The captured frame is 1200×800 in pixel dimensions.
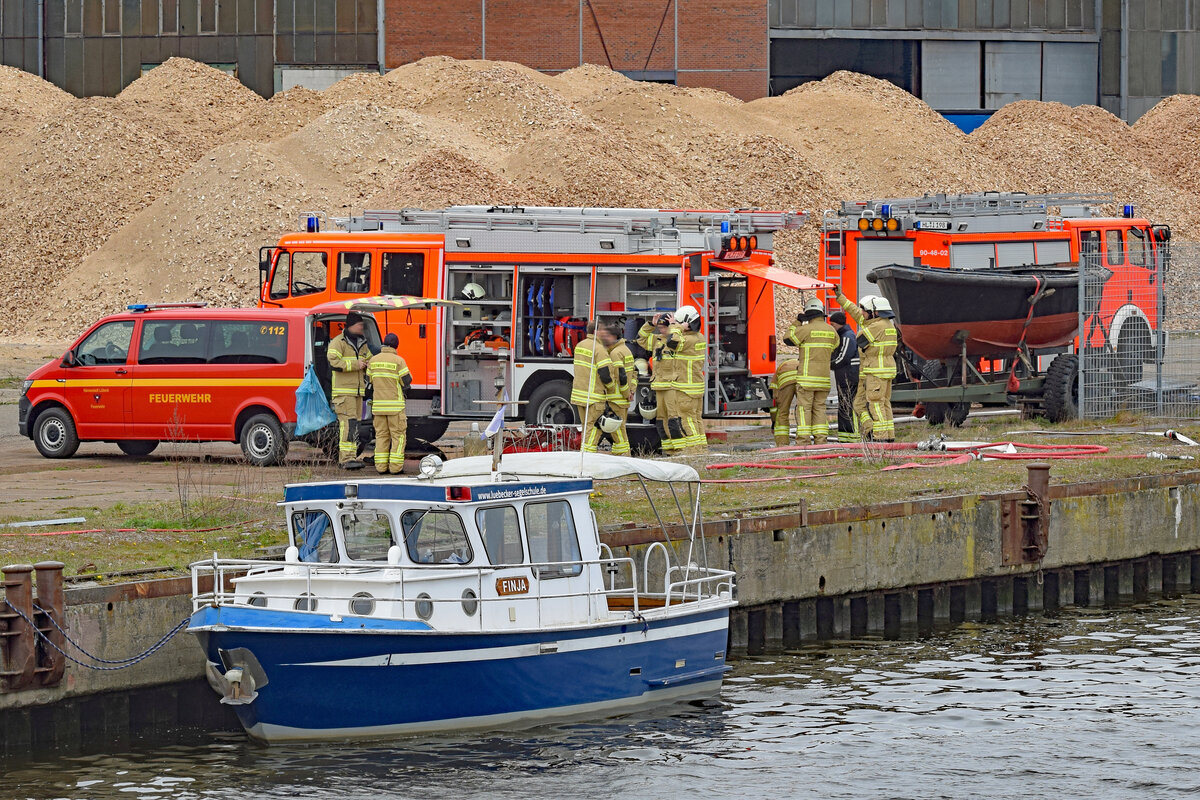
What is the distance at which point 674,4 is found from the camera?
64.1 meters

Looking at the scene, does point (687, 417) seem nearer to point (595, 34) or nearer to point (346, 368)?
point (346, 368)

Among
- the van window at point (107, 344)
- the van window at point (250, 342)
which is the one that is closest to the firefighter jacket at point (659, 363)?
the van window at point (250, 342)

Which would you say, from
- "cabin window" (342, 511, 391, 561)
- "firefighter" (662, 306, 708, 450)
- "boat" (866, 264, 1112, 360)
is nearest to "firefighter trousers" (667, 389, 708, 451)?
"firefighter" (662, 306, 708, 450)

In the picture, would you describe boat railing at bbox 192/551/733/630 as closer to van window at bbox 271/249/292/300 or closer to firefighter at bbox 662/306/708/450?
firefighter at bbox 662/306/708/450

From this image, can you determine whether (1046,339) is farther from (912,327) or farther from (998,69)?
(998,69)

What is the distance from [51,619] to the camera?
40.9ft

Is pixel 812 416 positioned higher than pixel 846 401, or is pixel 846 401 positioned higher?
pixel 846 401

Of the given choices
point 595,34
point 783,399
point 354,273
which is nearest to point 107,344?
point 354,273

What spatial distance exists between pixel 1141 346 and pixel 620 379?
925 cm

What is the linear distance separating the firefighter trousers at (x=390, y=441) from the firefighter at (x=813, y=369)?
5223 millimetres

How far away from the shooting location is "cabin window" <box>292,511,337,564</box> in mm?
13070

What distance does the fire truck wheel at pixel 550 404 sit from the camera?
2284 centimetres

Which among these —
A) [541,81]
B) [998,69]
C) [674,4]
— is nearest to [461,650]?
[541,81]

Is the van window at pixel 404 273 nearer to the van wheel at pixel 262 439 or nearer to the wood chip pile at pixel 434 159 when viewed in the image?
the van wheel at pixel 262 439
